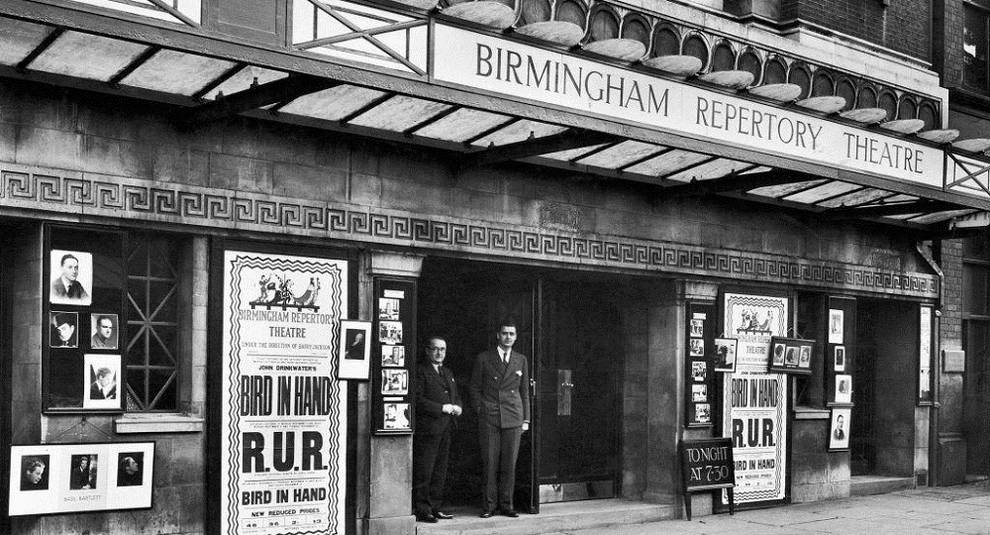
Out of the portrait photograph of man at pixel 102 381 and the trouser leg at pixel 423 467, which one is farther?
the trouser leg at pixel 423 467

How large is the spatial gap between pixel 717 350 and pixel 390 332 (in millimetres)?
4809

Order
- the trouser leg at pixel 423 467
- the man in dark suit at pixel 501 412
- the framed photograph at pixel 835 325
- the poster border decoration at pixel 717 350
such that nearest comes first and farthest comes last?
the trouser leg at pixel 423 467
the man in dark suit at pixel 501 412
the poster border decoration at pixel 717 350
the framed photograph at pixel 835 325

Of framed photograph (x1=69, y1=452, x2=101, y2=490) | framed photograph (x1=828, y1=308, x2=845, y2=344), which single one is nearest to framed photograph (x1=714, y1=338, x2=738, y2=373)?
framed photograph (x1=828, y1=308, x2=845, y2=344)

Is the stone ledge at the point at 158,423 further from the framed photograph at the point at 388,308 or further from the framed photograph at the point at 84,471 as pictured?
the framed photograph at the point at 388,308

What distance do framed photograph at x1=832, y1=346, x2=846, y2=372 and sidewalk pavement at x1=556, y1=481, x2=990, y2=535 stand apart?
178cm

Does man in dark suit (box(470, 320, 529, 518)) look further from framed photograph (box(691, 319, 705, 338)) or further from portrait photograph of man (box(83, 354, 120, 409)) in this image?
portrait photograph of man (box(83, 354, 120, 409))

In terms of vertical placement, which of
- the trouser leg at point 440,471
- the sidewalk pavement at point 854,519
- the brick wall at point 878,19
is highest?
the brick wall at point 878,19

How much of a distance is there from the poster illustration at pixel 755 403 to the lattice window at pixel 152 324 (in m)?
7.04

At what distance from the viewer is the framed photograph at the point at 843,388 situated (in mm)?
15695

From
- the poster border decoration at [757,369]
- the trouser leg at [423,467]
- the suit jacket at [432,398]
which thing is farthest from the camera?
the poster border decoration at [757,369]

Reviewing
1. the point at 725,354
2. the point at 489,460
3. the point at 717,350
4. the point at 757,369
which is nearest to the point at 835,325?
the point at 757,369

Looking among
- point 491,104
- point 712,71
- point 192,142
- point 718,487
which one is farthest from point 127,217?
point 718,487

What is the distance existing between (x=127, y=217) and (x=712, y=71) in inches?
247

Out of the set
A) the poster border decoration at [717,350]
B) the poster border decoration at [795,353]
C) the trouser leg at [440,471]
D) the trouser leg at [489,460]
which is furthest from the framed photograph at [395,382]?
the poster border decoration at [795,353]
